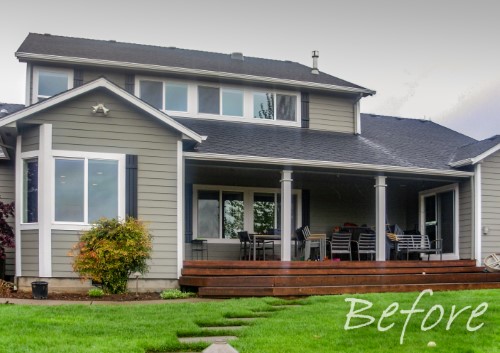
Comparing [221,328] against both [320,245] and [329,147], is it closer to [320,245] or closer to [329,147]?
[320,245]

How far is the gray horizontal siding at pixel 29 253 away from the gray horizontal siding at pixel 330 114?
314 inches

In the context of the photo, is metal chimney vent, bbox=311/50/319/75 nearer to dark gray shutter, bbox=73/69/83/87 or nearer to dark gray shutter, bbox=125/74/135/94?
dark gray shutter, bbox=125/74/135/94

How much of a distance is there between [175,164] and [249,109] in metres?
4.33

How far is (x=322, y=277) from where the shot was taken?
1284cm

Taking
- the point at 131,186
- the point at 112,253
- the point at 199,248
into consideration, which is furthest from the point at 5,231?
the point at 199,248

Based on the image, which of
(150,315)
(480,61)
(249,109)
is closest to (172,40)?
(249,109)

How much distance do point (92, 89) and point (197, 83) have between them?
4.28 meters

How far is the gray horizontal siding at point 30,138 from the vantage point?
13.1m

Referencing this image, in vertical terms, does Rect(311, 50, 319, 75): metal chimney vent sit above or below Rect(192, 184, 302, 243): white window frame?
above

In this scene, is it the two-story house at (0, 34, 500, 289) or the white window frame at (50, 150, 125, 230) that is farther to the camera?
the two-story house at (0, 34, 500, 289)

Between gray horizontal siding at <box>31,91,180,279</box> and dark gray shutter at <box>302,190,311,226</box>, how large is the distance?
193 inches

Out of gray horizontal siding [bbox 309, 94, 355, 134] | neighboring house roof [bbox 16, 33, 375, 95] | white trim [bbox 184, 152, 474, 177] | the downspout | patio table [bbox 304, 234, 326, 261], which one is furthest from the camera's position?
the downspout

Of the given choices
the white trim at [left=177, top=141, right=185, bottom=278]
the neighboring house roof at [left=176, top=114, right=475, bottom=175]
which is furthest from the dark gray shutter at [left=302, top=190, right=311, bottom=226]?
the white trim at [left=177, top=141, right=185, bottom=278]

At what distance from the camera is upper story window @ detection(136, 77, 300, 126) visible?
658 inches
